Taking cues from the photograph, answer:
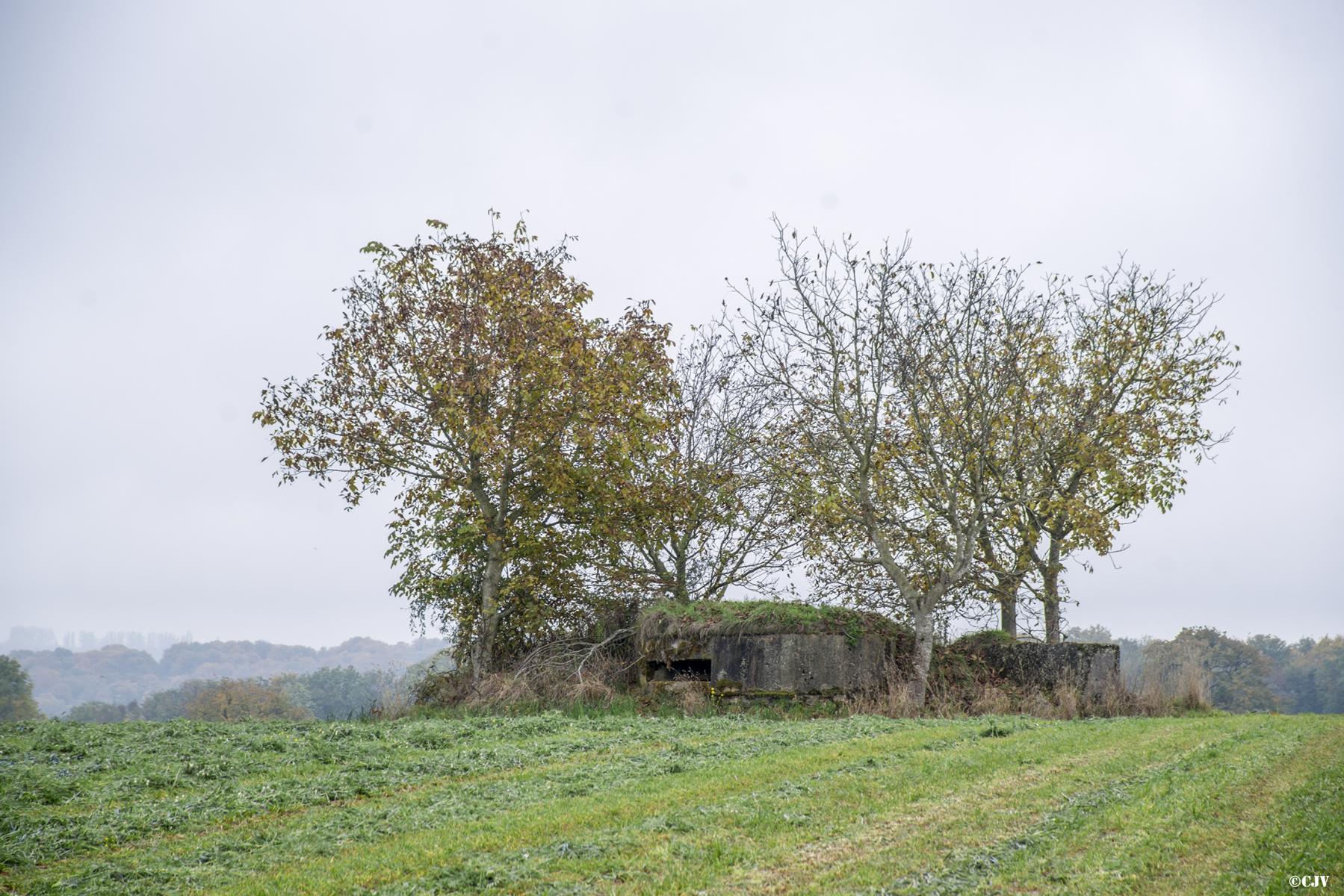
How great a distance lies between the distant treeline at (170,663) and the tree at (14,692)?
60.0m

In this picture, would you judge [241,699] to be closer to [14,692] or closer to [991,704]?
[14,692]


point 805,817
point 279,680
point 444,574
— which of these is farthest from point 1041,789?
point 279,680

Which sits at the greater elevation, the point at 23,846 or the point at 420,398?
the point at 420,398

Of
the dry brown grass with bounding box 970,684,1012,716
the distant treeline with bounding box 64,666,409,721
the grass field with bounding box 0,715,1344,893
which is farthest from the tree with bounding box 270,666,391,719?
the grass field with bounding box 0,715,1344,893

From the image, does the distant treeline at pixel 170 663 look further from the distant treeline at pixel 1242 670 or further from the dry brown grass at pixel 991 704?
the dry brown grass at pixel 991 704

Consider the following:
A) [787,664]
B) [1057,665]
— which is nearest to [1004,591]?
[1057,665]

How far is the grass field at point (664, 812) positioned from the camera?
224 inches

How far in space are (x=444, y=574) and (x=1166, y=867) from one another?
17.8 meters

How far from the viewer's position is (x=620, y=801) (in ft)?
25.3

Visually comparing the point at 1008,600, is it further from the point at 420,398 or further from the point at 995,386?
the point at 420,398

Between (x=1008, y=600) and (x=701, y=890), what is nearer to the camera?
(x=701, y=890)

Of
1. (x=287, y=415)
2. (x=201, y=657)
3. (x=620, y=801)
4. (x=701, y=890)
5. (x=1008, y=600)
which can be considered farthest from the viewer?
(x=201, y=657)

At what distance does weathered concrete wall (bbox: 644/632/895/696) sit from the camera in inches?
669

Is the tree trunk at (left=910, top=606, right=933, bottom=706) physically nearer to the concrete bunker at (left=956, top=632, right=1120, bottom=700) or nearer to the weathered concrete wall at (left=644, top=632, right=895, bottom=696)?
the weathered concrete wall at (left=644, top=632, right=895, bottom=696)
